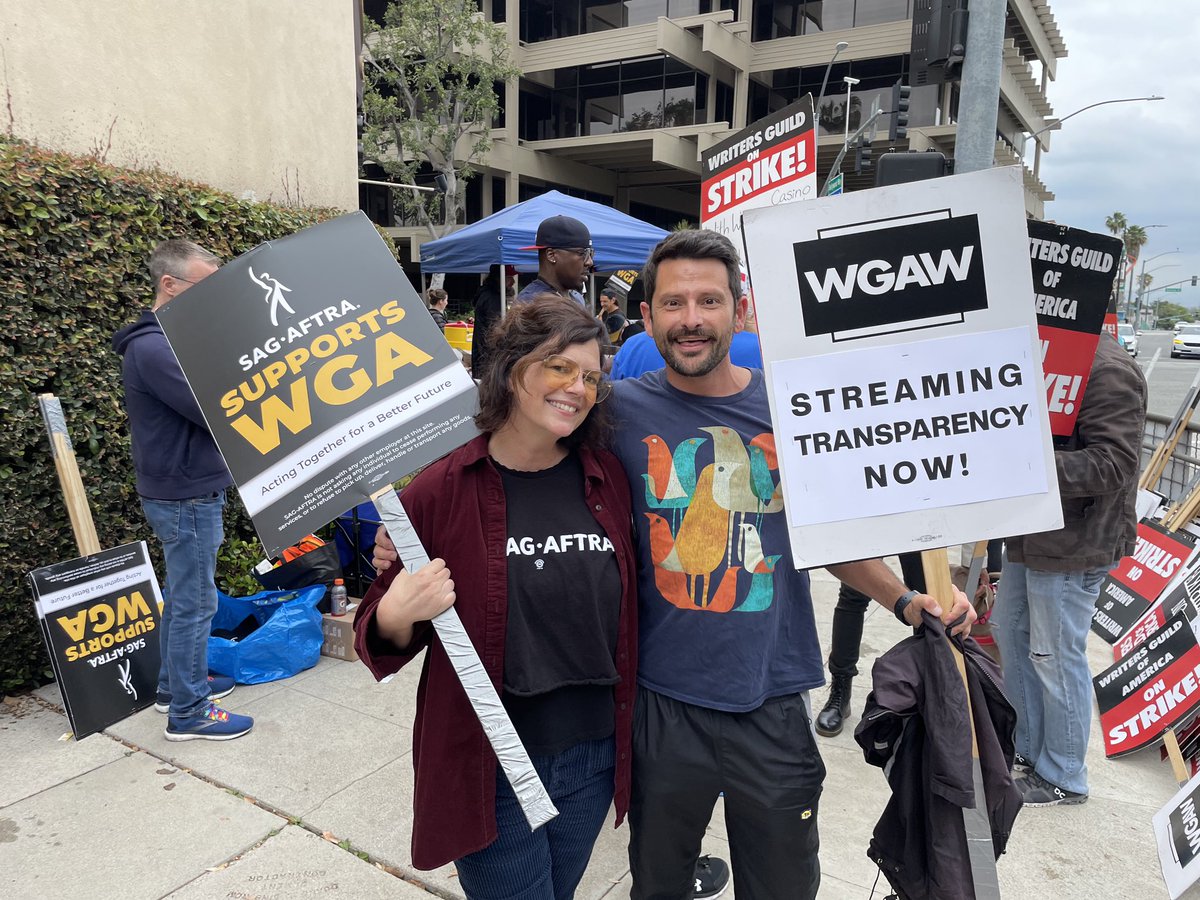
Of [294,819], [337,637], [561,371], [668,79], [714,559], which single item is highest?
[668,79]

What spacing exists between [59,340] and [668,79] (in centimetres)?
2898

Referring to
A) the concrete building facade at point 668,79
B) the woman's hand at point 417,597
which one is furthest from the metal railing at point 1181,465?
the concrete building facade at point 668,79

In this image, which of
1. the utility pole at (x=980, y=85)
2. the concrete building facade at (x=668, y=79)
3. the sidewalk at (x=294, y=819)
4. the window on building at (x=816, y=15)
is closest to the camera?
the sidewalk at (x=294, y=819)

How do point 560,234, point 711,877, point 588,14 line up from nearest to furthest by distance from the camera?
1. point 711,877
2. point 560,234
3. point 588,14

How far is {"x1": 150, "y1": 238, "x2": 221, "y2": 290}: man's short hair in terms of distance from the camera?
316 cm

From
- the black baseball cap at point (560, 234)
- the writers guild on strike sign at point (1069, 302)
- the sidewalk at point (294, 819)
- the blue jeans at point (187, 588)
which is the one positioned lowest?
the sidewalk at point (294, 819)

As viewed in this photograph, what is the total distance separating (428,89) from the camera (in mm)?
24203

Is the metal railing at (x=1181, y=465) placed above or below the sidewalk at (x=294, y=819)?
above

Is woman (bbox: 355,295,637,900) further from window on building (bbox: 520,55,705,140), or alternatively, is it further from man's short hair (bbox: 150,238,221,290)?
window on building (bbox: 520,55,705,140)

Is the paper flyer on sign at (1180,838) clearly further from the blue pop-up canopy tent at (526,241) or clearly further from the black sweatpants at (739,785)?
the blue pop-up canopy tent at (526,241)

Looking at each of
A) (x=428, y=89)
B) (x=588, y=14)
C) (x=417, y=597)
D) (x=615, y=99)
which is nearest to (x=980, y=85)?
(x=417, y=597)

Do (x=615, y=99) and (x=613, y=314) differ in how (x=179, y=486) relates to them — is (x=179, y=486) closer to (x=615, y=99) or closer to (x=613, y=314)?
(x=613, y=314)

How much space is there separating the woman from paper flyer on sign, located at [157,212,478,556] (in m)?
0.13

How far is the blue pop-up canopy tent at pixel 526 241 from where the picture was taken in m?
7.85
